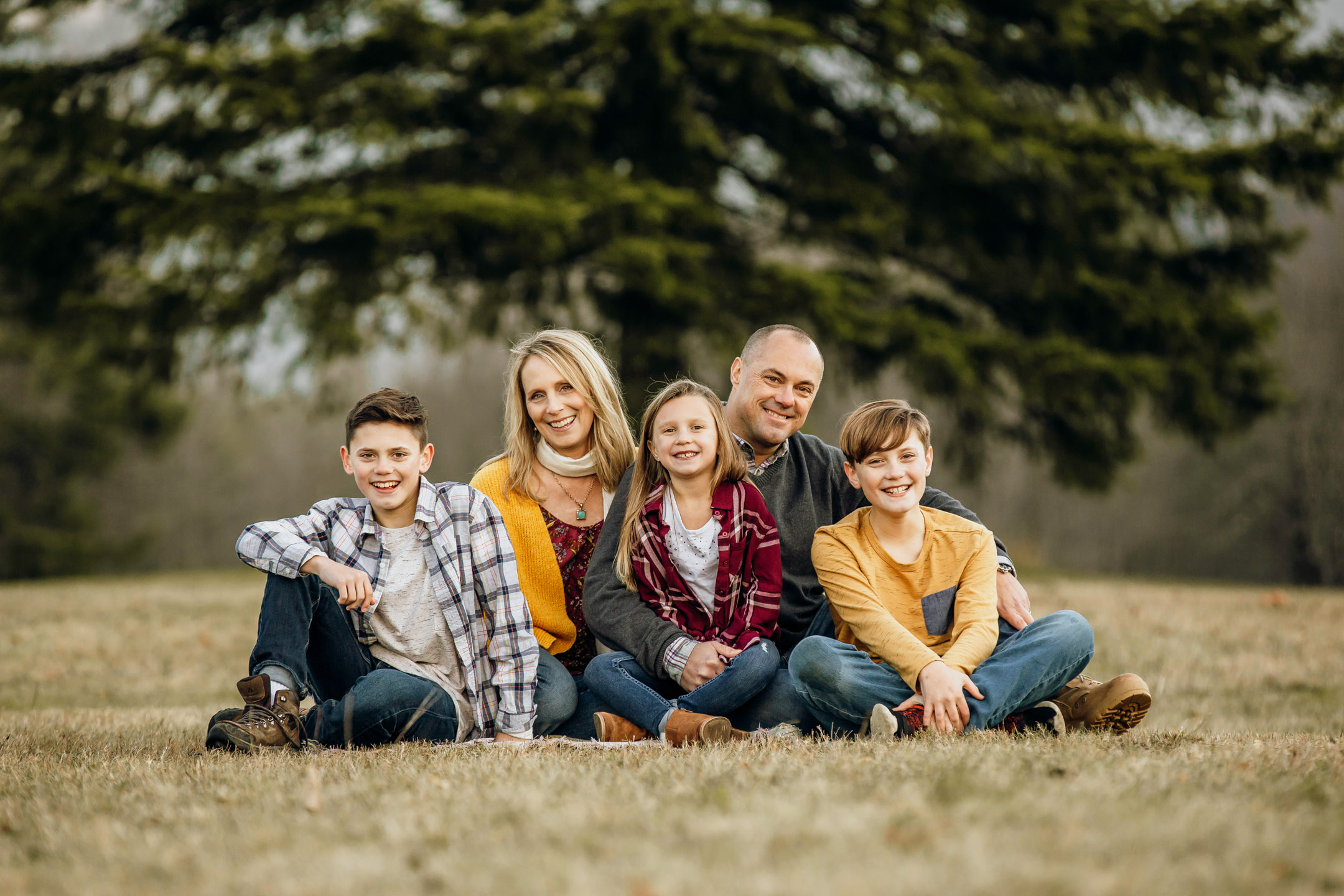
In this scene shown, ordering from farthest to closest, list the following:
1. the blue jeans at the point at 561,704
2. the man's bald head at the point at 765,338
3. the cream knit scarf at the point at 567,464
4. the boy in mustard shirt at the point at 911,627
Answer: the man's bald head at the point at 765,338 < the cream knit scarf at the point at 567,464 < the blue jeans at the point at 561,704 < the boy in mustard shirt at the point at 911,627

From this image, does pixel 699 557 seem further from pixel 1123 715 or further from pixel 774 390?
pixel 1123 715

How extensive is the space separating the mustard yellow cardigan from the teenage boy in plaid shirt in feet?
0.99

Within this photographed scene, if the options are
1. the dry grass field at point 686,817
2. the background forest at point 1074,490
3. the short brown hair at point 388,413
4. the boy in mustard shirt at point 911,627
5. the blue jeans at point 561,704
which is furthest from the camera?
the background forest at point 1074,490

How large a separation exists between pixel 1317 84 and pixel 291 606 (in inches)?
455

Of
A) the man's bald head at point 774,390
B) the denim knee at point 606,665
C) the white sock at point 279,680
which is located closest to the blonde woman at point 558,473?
the denim knee at point 606,665

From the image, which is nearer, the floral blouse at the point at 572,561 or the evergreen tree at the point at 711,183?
the floral blouse at the point at 572,561

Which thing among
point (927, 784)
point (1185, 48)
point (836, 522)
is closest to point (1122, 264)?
point (1185, 48)

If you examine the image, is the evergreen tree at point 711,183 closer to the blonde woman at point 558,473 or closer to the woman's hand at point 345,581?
the blonde woman at point 558,473

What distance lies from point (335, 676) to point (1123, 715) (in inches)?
110

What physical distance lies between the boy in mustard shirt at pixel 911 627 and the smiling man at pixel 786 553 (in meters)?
0.15

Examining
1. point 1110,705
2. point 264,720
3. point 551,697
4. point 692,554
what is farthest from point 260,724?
point 1110,705

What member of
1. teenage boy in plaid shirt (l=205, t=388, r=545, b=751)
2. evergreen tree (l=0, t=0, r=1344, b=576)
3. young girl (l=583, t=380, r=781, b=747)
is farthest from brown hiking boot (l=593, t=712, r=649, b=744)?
evergreen tree (l=0, t=0, r=1344, b=576)

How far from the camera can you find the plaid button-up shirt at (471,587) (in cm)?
369

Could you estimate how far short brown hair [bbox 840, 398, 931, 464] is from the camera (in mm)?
3674
